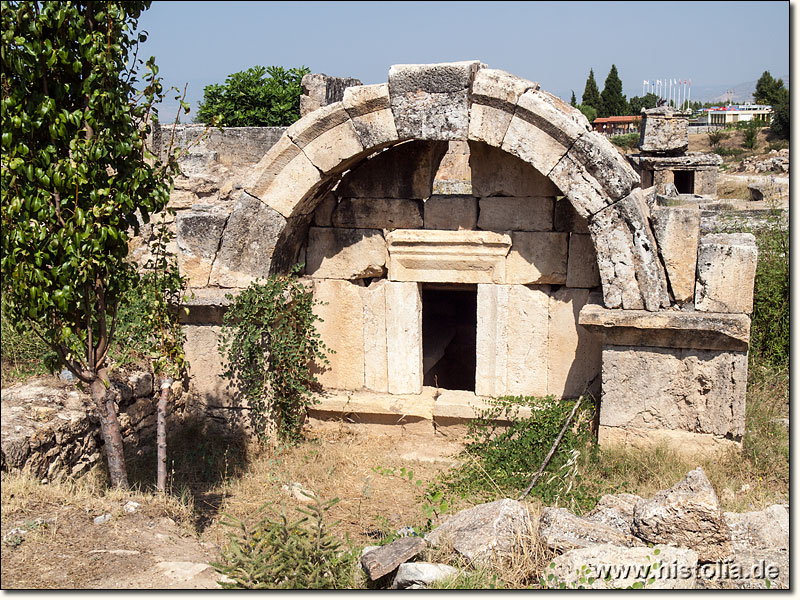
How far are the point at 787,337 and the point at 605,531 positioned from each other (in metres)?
3.73

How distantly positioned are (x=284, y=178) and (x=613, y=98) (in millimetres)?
39877

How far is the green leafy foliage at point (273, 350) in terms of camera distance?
238 inches

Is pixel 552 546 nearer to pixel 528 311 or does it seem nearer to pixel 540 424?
pixel 540 424

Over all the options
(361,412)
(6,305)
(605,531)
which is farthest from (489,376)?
(6,305)

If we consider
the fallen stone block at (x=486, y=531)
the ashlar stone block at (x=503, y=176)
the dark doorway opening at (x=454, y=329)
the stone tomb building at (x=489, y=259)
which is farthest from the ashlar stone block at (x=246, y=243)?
the dark doorway opening at (x=454, y=329)

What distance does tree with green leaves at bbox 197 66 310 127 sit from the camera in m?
10.5

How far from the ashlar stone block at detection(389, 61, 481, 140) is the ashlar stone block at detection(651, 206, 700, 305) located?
1596mm

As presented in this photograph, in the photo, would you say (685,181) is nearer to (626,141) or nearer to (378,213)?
(378,213)

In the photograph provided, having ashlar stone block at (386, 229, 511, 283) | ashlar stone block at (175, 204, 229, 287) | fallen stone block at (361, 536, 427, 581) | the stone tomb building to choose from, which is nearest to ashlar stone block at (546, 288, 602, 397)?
the stone tomb building

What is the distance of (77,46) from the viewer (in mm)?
4023

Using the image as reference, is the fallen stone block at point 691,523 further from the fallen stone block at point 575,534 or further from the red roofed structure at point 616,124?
the red roofed structure at point 616,124

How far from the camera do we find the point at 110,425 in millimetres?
4676

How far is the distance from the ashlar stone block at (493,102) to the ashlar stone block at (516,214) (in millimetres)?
837

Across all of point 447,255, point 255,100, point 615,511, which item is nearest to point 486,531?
point 615,511
